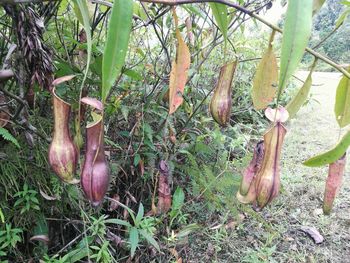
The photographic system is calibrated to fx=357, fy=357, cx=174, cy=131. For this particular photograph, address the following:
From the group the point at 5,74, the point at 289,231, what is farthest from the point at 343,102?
the point at 289,231

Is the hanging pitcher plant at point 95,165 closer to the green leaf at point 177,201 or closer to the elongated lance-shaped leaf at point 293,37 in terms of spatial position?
the elongated lance-shaped leaf at point 293,37

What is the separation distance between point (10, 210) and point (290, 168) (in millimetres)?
1148

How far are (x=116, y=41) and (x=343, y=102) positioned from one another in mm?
294

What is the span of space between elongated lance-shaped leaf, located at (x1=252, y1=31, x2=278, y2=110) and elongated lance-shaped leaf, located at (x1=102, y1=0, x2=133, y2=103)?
0.68ft

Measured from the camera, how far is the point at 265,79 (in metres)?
0.46

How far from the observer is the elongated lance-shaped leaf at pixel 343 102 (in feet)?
1.40

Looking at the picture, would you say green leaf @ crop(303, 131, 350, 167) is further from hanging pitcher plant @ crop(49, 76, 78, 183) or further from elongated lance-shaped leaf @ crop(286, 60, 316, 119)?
hanging pitcher plant @ crop(49, 76, 78, 183)

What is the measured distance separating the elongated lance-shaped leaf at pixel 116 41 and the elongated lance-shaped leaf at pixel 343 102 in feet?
0.88

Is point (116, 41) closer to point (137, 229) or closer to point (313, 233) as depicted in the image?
point (137, 229)

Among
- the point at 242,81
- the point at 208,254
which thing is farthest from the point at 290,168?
the point at 208,254

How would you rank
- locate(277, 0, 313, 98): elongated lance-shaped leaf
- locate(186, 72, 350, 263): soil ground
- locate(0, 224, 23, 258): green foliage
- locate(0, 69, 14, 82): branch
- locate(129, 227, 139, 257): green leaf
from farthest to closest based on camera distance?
locate(186, 72, 350, 263): soil ground < locate(129, 227, 139, 257): green leaf < locate(0, 224, 23, 258): green foliage < locate(0, 69, 14, 82): branch < locate(277, 0, 313, 98): elongated lance-shaped leaf

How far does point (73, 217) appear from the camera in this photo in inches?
33.6

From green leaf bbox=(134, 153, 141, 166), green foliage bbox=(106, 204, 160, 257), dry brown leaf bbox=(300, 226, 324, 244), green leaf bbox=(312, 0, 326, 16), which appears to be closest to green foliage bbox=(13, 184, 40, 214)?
green foliage bbox=(106, 204, 160, 257)

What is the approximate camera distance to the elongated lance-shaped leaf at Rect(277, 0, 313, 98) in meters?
0.29
